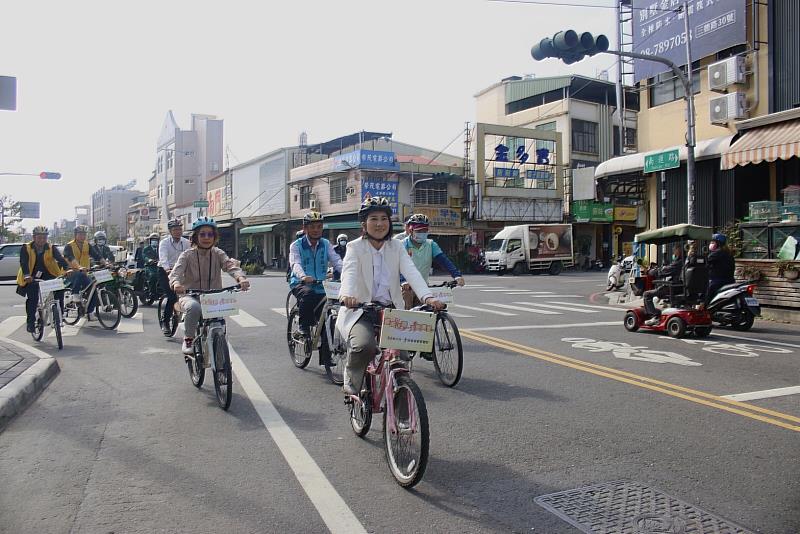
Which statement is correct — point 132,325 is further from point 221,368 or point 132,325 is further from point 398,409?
point 398,409

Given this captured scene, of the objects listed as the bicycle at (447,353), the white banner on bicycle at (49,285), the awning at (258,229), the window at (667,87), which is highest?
the window at (667,87)

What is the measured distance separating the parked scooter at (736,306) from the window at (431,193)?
96.4ft

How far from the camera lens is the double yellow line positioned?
5387 millimetres

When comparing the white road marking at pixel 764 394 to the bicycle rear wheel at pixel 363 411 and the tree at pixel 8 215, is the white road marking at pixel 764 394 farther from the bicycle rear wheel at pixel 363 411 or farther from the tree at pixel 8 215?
the tree at pixel 8 215

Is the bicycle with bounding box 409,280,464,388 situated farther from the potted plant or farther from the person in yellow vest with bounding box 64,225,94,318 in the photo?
the potted plant

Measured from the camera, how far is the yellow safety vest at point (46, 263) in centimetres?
987

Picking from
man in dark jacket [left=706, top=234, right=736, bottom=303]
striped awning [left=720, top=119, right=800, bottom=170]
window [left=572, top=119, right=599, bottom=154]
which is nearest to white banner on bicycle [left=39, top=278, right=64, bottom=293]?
man in dark jacket [left=706, top=234, right=736, bottom=303]

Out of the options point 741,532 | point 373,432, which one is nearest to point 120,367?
point 373,432

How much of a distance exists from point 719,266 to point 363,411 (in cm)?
894

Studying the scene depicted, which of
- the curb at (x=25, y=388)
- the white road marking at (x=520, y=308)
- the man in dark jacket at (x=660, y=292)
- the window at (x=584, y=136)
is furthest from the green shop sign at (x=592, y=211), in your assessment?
the curb at (x=25, y=388)

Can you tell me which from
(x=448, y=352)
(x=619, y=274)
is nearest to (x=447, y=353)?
(x=448, y=352)

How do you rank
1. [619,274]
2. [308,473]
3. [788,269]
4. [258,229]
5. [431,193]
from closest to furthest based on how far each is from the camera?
[308,473] < [788,269] < [619,274] < [431,193] < [258,229]

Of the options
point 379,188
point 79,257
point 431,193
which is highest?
point 379,188

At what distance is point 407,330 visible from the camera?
4105mm
